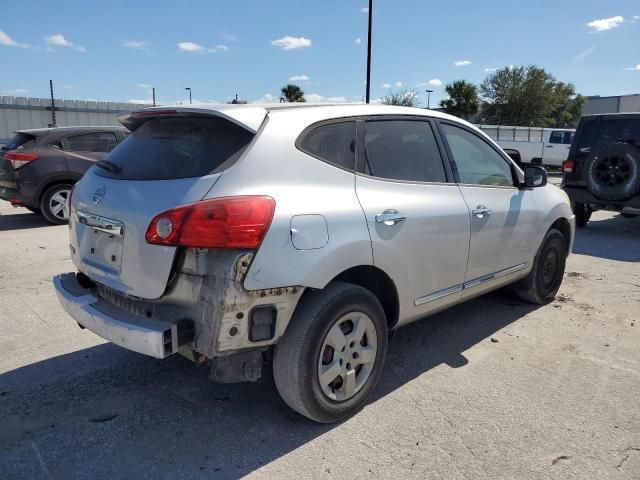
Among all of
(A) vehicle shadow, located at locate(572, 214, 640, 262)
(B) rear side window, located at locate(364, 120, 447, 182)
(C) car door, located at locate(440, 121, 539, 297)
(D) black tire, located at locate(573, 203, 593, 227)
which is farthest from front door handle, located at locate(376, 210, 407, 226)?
(D) black tire, located at locate(573, 203, 593, 227)

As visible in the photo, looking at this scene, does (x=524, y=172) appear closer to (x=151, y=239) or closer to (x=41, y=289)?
(x=151, y=239)

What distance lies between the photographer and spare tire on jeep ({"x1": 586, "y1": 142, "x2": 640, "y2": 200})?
7785mm

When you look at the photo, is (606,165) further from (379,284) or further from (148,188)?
(148,188)

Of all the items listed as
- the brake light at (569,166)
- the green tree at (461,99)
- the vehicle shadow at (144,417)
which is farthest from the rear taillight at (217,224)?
the green tree at (461,99)

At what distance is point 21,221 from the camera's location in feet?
30.9

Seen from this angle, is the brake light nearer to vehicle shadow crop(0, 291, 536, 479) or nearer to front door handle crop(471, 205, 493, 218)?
front door handle crop(471, 205, 493, 218)

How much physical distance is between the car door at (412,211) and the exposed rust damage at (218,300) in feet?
2.39

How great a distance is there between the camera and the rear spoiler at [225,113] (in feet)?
8.61

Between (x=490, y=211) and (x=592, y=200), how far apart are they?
19.3 feet

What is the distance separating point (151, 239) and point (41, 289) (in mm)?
3521

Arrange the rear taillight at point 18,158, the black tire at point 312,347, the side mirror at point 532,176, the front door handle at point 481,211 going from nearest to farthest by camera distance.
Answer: the black tire at point 312,347
the front door handle at point 481,211
the side mirror at point 532,176
the rear taillight at point 18,158

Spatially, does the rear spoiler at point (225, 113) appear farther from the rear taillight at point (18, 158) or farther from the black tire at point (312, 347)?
the rear taillight at point (18, 158)

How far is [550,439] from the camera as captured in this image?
278cm

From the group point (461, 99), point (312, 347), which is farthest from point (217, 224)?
point (461, 99)
